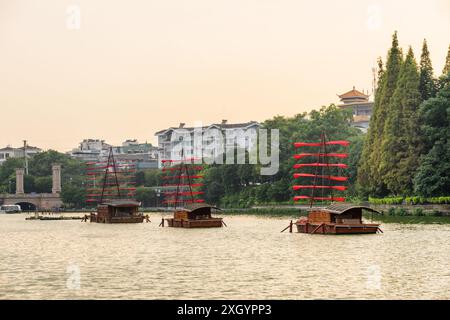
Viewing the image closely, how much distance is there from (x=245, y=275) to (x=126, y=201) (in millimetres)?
72862

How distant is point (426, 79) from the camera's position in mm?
106000

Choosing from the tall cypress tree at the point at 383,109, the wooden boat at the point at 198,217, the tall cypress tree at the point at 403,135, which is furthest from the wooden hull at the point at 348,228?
the tall cypress tree at the point at 383,109

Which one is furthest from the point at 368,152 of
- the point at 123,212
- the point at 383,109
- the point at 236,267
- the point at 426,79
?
the point at 236,267

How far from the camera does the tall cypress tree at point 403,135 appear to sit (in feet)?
329

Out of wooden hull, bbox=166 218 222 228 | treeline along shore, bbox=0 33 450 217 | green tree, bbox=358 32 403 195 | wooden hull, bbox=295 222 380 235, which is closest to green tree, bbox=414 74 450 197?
treeline along shore, bbox=0 33 450 217

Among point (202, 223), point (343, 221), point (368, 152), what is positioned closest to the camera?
point (343, 221)

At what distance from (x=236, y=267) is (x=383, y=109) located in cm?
6479

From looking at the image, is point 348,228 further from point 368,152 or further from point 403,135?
point 368,152

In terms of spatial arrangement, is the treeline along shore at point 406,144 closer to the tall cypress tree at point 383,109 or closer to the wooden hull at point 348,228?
the tall cypress tree at point 383,109

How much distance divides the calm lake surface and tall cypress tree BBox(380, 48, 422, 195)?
25.5 meters

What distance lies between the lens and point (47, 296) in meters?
36.7

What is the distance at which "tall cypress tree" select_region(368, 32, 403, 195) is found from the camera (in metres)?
108

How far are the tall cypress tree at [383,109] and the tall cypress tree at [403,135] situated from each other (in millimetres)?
2634
